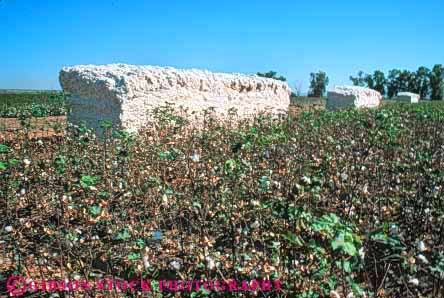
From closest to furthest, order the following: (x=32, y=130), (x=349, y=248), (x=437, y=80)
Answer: (x=349, y=248) < (x=32, y=130) < (x=437, y=80)

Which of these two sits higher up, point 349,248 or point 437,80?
point 437,80

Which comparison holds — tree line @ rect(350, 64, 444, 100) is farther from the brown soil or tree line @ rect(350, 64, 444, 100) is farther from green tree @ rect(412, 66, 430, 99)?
the brown soil

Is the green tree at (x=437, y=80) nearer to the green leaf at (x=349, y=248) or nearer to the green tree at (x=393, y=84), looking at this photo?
the green tree at (x=393, y=84)

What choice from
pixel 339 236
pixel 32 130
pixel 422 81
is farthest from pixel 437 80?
pixel 339 236

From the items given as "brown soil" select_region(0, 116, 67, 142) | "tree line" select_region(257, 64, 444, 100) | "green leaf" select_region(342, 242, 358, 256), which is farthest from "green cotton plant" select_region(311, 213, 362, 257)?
"tree line" select_region(257, 64, 444, 100)

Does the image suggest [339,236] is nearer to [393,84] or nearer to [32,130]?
[32,130]

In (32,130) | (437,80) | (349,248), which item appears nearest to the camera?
(349,248)

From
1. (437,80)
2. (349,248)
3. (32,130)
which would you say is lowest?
(32,130)

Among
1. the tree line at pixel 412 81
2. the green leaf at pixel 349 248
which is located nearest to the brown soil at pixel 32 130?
the green leaf at pixel 349 248

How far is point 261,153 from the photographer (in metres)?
4.54

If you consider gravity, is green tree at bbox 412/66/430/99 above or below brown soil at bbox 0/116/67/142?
above

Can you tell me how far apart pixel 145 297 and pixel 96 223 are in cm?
106

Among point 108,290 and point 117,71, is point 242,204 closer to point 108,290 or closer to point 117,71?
point 108,290

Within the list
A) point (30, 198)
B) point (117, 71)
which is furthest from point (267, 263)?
point (117, 71)
